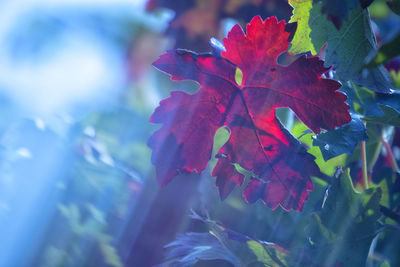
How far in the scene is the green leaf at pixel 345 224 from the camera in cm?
37

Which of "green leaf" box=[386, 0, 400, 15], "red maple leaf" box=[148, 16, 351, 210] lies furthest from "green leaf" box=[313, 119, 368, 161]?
"green leaf" box=[386, 0, 400, 15]

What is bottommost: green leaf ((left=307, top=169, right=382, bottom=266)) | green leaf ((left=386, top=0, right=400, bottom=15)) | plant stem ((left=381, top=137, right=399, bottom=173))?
green leaf ((left=307, top=169, right=382, bottom=266))

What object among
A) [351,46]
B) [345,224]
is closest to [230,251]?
[345,224]

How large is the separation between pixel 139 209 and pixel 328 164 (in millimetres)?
507

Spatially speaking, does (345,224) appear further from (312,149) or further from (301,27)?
(301,27)

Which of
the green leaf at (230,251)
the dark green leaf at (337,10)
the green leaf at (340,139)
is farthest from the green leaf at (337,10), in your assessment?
the green leaf at (230,251)

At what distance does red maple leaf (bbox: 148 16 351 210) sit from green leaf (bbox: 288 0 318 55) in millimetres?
31

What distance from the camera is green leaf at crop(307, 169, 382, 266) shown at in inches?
14.6

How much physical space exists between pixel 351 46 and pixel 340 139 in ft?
0.31

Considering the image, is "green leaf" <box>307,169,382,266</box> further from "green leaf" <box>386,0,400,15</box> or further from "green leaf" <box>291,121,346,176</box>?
"green leaf" <box>386,0,400,15</box>

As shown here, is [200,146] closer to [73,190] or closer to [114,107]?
[73,190]

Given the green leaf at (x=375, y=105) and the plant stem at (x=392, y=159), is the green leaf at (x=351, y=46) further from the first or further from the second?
the plant stem at (x=392, y=159)

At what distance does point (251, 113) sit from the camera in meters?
0.37

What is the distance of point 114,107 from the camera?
1.86 meters
